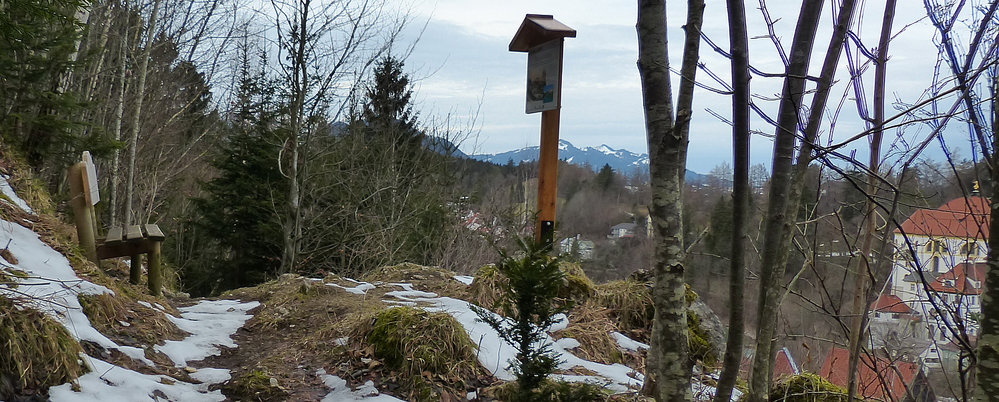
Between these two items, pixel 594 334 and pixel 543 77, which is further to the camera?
pixel 543 77

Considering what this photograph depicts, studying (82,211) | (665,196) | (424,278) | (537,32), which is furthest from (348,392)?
(537,32)

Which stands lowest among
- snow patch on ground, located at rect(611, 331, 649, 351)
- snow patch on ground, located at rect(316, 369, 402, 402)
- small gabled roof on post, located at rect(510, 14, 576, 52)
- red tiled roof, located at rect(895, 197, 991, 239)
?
snow patch on ground, located at rect(316, 369, 402, 402)

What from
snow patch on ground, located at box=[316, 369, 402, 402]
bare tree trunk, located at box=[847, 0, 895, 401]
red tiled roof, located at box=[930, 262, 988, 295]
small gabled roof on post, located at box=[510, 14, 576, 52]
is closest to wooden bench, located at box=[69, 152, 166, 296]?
snow patch on ground, located at box=[316, 369, 402, 402]

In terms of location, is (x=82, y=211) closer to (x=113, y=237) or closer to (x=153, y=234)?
(x=113, y=237)

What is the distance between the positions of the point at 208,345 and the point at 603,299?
2955 millimetres

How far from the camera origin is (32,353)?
2.65 metres

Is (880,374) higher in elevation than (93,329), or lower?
higher

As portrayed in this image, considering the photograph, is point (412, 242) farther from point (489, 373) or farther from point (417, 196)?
point (489, 373)

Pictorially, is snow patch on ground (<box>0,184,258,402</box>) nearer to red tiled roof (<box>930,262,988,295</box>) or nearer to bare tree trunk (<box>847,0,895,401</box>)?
bare tree trunk (<box>847,0,895,401</box>)

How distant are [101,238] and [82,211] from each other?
1.64 feet

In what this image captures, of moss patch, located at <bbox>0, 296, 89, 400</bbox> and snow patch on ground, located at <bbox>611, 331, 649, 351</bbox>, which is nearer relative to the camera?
moss patch, located at <bbox>0, 296, 89, 400</bbox>

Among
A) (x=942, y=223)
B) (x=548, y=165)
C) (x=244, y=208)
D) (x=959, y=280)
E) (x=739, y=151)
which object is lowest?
(x=244, y=208)

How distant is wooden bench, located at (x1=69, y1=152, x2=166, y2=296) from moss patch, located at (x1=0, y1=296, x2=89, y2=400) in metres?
2.08

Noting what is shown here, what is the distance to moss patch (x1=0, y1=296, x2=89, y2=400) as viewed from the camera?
2.57 m
